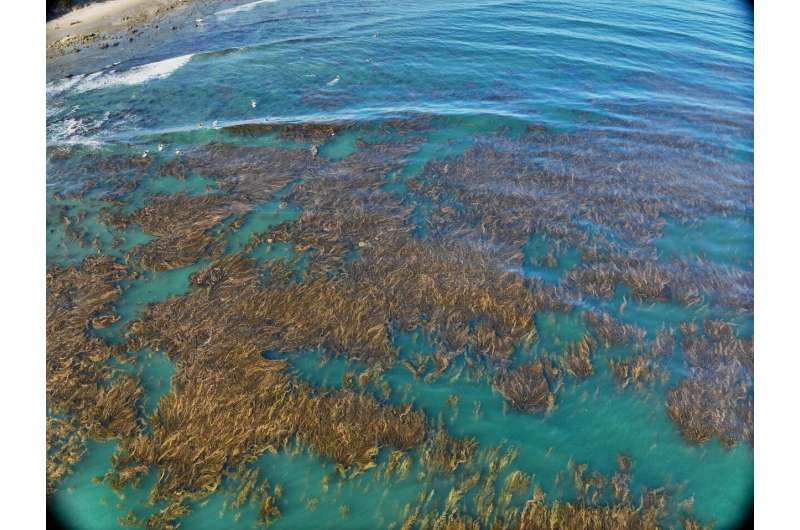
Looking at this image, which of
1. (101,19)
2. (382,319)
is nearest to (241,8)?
(101,19)

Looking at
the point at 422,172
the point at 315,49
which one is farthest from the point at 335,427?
the point at 315,49

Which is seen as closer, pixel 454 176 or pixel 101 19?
pixel 454 176

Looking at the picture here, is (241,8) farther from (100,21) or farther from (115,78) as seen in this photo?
(115,78)

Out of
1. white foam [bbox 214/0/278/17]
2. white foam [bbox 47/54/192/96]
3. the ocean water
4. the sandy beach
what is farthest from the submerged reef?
white foam [bbox 214/0/278/17]

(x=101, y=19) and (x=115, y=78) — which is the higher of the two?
(x=101, y=19)

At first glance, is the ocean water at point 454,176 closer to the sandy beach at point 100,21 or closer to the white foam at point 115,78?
the white foam at point 115,78
